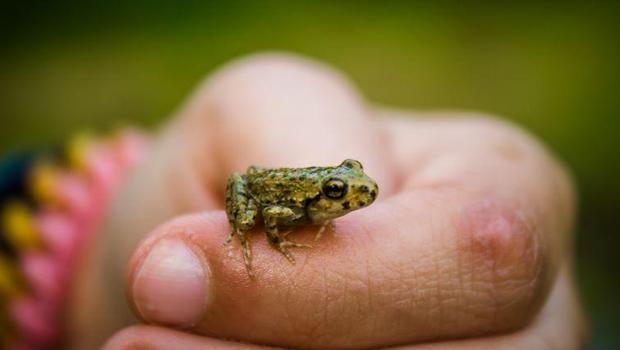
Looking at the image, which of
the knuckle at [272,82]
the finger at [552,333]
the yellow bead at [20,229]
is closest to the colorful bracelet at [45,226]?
the yellow bead at [20,229]

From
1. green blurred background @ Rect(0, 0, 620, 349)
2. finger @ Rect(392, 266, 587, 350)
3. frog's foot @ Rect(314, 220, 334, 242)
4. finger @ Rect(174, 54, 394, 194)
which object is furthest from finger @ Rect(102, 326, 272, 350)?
green blurred background @ Rect(0, 0, 620, 349)

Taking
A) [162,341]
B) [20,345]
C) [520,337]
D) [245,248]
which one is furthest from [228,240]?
[20,345]

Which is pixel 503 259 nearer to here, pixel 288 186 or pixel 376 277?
pixel 376 277

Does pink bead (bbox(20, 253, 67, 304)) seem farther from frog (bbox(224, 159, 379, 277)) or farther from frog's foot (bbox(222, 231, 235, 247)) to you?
frog's foot (bbox(222, 231, 235, 247))

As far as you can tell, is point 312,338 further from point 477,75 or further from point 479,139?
point 477,75

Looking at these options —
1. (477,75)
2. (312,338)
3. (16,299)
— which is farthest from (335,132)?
(477,75)

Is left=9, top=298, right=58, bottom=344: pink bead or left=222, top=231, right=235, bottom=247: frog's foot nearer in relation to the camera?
left=222, top=231, right=235, bottom=247: frog's foot
